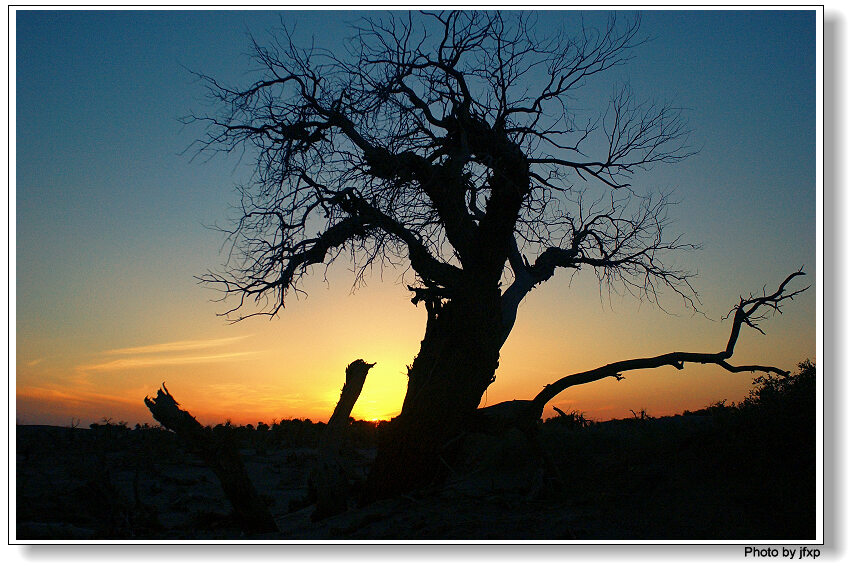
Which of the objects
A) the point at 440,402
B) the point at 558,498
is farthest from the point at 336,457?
the point at 558,498

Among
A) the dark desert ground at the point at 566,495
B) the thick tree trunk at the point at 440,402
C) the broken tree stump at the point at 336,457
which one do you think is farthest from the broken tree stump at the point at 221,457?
the thick tree trunk at the point at 440,402

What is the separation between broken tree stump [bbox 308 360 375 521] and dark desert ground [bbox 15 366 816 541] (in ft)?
0.87

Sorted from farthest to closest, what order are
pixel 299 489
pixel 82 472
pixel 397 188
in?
1. pixel 299 489
2. pixel 82 472
3. pixel 397 188

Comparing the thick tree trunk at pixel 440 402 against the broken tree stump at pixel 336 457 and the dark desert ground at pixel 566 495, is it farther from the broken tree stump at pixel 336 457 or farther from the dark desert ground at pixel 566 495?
the broken tree stump at pixel 336 457

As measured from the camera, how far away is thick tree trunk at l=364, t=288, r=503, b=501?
8320 millimetres

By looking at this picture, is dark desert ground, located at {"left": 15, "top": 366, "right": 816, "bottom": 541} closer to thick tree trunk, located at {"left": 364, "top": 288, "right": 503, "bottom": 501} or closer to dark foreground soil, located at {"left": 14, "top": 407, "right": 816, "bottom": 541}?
dark foreground soil, located at {"left": 14, "top": 407, "right": 816, "bottom": 541}

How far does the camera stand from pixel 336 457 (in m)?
8.83

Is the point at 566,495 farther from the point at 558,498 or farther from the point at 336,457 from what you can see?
the point at 336,457

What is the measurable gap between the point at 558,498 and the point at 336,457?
2.94 meters

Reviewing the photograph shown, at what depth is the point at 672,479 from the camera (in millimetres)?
7676

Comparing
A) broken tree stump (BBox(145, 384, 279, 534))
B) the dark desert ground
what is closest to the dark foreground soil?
the dark desert ground
